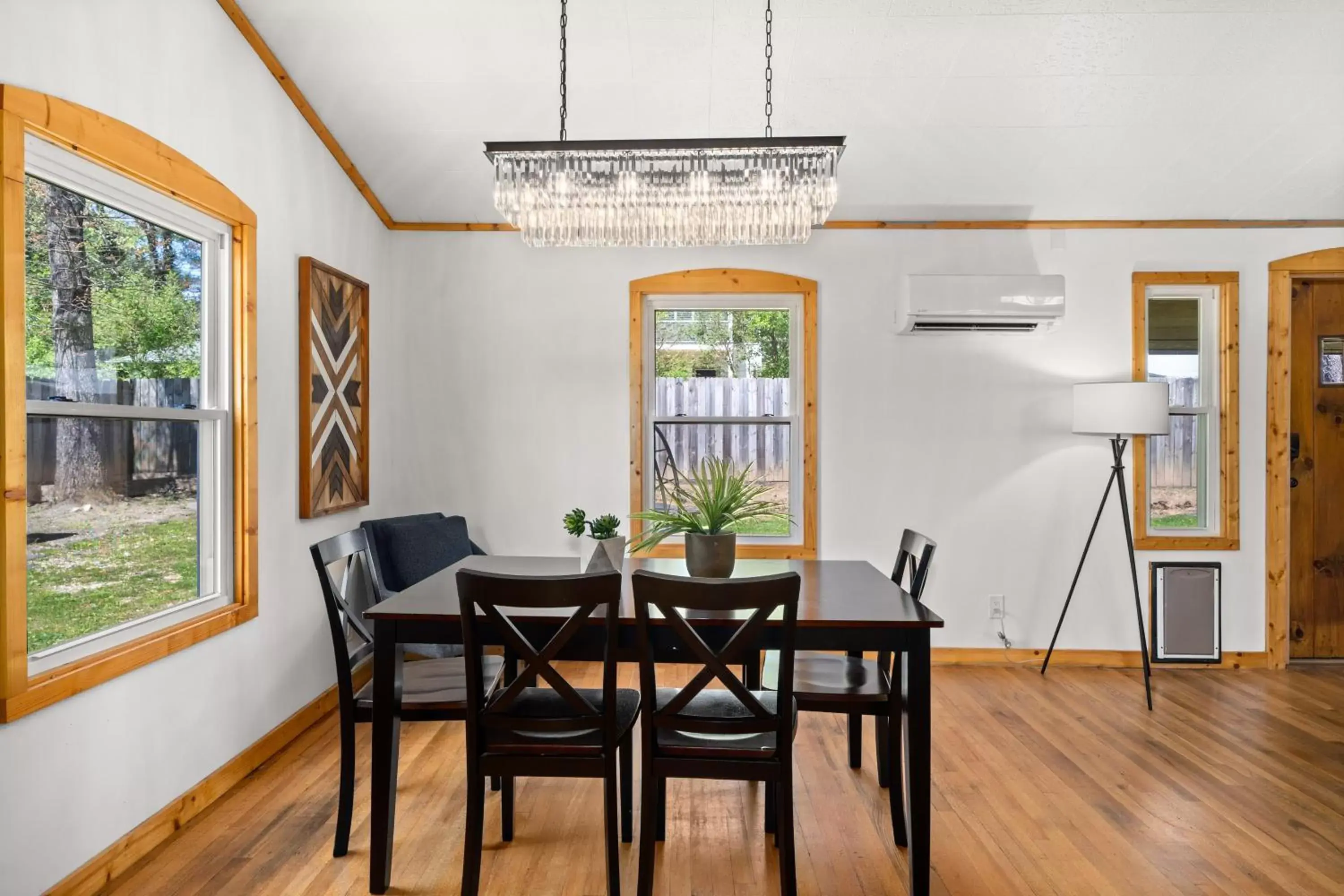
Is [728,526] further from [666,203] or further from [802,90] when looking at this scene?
[802,90]

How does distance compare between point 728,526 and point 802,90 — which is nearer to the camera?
point 728,526

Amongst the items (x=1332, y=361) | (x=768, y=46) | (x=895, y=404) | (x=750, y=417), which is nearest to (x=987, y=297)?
(x=895, y=404)

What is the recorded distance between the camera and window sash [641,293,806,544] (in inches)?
179

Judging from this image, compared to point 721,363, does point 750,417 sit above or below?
below

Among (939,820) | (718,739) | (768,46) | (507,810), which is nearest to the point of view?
(718,739)

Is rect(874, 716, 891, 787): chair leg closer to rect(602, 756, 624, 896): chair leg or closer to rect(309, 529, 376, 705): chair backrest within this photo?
rect(602, 756, 624, 896): chair leg

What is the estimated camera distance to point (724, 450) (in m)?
4.61

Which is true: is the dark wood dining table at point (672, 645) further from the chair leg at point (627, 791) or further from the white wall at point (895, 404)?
the white wall at point (895, 404)

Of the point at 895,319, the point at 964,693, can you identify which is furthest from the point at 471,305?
the point at 964,693

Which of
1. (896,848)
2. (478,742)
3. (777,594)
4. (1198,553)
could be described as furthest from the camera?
(1198,553)

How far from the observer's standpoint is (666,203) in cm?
266

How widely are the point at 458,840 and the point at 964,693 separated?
255 cm

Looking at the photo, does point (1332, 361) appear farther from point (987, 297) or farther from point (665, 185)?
point (665, 185)

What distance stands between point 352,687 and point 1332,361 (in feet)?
17.5
